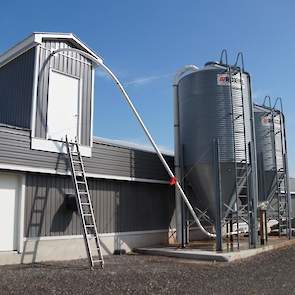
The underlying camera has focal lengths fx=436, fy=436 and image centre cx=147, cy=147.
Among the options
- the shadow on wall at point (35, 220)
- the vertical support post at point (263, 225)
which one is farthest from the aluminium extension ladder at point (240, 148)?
the shadow on wall at point (35, 220)

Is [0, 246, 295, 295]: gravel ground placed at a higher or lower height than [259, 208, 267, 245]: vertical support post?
lower

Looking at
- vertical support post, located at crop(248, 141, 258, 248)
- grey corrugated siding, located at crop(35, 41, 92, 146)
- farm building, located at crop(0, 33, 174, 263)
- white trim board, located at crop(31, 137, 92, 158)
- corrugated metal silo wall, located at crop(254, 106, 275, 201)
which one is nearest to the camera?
farm building, located at crop(0, 33, 174, 263)

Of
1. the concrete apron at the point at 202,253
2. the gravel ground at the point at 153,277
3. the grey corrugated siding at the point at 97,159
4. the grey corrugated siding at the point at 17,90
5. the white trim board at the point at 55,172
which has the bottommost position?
the gravel ground at the point at 153,277

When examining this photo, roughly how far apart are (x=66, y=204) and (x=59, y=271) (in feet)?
9.71

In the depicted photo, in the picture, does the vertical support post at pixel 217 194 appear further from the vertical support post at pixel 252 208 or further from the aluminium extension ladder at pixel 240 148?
the vertical support post at pixel 252 208

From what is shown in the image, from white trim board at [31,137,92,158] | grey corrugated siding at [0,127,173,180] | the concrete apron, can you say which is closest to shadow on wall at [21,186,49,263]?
grey corrugated siding at [0,127,173,180]

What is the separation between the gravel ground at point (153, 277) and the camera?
8.09m

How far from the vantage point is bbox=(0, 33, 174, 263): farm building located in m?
11.4

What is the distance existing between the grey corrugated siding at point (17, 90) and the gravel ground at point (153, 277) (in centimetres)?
436

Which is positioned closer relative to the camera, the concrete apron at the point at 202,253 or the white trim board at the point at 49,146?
the white trim board at the point at 49,146

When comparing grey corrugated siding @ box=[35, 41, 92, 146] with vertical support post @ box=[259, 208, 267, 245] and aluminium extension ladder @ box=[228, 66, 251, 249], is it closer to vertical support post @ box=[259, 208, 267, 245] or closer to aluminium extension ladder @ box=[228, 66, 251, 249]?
aluminium extension ladder @ box=[228, 66, 251, 249]

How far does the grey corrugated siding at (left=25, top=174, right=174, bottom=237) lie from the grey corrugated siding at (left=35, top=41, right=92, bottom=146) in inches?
58.8

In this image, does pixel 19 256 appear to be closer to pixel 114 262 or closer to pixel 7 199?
pixel 7 199

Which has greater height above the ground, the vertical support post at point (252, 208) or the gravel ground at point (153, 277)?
the vertical support post at point (252, 208)
